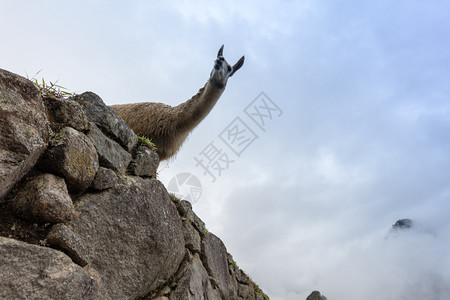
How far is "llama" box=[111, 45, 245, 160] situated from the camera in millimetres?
4414

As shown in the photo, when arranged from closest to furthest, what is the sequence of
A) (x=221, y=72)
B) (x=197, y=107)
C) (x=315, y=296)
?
(x=197, y=107), (x=221, y=72), (x=315, y=296)

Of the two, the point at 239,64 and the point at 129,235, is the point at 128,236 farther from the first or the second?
the point at 239,64

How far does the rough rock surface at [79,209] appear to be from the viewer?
1481 mm

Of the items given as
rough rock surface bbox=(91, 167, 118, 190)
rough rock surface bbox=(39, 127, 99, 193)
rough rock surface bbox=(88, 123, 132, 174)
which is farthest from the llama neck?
rough rock surface bbox=(39, 127, 99, 193)

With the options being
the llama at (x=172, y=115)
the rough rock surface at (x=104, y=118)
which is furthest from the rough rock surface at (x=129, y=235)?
the llama at (x=172, y=115)

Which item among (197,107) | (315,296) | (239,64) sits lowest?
(197,107)

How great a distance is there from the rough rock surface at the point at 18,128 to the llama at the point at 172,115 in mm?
2633

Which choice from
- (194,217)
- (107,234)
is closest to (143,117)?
(194,217)

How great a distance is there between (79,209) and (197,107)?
10.1 ft

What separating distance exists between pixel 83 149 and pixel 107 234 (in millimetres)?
577

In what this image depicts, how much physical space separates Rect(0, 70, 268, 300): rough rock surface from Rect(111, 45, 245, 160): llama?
1671 mm

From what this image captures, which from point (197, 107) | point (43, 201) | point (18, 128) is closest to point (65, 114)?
point (18, 128)

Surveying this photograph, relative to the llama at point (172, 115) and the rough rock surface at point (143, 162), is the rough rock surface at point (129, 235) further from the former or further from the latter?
the llama at point (172, 115)

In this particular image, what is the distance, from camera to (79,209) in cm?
190
